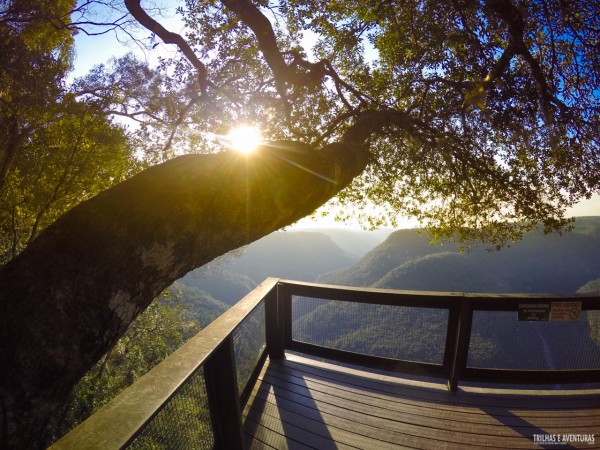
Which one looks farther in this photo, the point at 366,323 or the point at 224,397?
the point at 366,323

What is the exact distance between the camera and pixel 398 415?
3.48 m

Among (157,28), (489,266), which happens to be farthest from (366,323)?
(489,266)

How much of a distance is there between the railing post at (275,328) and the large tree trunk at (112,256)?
217 cm

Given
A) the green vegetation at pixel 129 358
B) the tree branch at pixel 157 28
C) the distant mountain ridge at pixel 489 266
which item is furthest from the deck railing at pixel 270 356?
the distant mountain ridge at pixel 489 266

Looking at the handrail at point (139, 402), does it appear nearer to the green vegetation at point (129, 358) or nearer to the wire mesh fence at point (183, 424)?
the wire mesh fence at point (183, 424)

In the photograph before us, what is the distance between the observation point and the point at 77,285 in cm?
150

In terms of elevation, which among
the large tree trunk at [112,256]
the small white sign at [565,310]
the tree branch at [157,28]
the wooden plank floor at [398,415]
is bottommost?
the wooden plank floor at [398,415]

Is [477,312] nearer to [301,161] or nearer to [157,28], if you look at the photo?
[301,161]

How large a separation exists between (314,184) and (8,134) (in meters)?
9.28

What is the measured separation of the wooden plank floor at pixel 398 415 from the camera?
10.2 ft

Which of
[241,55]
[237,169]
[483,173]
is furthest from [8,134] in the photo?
[483,173]

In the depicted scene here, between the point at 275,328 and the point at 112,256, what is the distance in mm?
3329

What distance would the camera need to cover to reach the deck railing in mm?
1562

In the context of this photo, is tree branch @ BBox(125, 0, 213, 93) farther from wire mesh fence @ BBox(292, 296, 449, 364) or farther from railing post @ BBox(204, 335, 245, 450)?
railing post @ BBox(204, 335, 245, 450)
